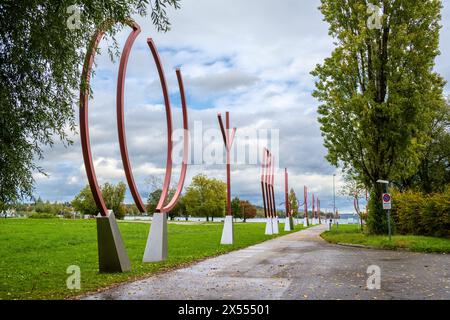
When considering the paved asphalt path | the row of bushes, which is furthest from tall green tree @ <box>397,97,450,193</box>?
the paved asphalt path

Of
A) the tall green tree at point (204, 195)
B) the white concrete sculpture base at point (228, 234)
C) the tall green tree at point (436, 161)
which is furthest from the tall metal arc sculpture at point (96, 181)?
the tall green tree at point (204, 195)

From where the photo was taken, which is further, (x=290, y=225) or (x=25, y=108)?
(x=290, y=225)

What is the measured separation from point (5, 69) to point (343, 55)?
24363 mm

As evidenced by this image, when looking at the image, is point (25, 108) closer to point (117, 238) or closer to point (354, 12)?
point (117, 238)

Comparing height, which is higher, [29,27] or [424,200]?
[29,27]

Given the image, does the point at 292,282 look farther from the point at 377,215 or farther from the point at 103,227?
the point at 377,215

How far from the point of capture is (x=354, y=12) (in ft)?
98.9

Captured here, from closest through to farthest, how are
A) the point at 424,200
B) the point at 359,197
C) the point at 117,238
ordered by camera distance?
the point at 117,238, the point at 424,200, the point at 359,197

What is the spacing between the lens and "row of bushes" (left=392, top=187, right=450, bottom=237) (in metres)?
26.3

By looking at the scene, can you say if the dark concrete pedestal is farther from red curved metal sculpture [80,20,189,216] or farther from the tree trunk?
the tree trunk

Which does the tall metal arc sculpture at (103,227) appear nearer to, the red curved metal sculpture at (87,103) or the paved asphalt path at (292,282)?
the red curved metal sculpture at (87,103)

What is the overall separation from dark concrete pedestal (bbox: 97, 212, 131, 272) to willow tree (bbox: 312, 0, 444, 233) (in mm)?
19285

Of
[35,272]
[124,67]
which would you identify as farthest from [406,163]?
[35,272]
